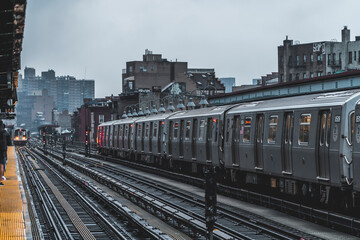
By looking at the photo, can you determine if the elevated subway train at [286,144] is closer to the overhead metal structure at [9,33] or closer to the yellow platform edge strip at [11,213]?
the yellow platform edge strip at [11,213]

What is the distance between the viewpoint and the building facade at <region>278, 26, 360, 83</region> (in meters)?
81.6

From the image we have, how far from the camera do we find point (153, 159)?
44406mm

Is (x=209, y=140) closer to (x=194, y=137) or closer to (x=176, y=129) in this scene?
(x=194, y=137)

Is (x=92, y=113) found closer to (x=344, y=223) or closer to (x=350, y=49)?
(x=350, y=49)

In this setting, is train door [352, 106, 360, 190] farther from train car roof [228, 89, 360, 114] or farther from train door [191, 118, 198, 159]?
train door [191, 118, 198, 159]

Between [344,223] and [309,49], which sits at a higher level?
[309,49]

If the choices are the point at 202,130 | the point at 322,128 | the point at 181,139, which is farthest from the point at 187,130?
the point at 322,128

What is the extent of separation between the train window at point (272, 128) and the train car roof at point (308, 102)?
0.34 meters

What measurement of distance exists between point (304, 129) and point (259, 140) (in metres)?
3.65

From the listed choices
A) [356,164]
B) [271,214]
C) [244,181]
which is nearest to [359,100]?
[356,164]

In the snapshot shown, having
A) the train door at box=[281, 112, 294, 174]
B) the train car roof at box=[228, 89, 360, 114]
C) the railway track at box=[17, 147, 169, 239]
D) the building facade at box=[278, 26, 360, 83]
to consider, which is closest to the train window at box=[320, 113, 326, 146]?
the train car roof at box=[228, 89, 360, 114]

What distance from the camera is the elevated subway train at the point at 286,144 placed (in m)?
17.1

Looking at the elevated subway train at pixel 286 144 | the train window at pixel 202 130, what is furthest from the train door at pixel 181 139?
the train window at pixel 202 130

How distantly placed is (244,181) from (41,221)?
825cm
